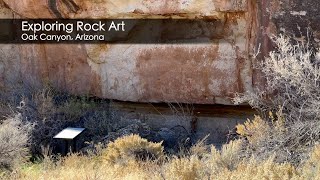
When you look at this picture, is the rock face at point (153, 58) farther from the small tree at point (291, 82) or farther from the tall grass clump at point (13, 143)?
the tall grass clump at point (13, 143)

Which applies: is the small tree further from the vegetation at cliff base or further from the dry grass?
the dry grass

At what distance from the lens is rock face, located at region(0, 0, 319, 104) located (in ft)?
27.8

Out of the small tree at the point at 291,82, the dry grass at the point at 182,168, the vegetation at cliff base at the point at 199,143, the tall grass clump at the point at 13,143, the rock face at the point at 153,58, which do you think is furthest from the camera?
the rock face at the point at 153,58

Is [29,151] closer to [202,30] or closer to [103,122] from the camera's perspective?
[103,122]

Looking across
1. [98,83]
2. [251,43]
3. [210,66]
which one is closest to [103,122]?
[98,83]

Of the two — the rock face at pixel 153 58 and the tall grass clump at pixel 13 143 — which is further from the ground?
the rock face at pixel 153 58

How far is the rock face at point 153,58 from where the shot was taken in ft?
27.8

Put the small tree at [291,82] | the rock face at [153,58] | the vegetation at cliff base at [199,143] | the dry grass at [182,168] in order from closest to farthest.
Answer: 1. the dry grass at [182,168]
2. the vegetation at cliff base at [199,143]
3. the small tree at [291,82]
4. the rock face at [153,58]

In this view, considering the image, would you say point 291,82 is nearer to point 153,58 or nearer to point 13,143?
point 153,58

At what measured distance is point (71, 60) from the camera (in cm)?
966

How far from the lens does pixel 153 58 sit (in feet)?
30.0

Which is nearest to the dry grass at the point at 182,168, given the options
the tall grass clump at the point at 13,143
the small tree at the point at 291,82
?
the tall grass clump at the point at 13,143

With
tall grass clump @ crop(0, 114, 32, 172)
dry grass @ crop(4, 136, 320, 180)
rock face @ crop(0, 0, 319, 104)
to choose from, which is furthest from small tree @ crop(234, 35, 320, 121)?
tall grass clump @ crop(0, 114, 32, 172)

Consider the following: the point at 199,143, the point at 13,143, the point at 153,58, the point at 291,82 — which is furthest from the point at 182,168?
the point at 153,58
